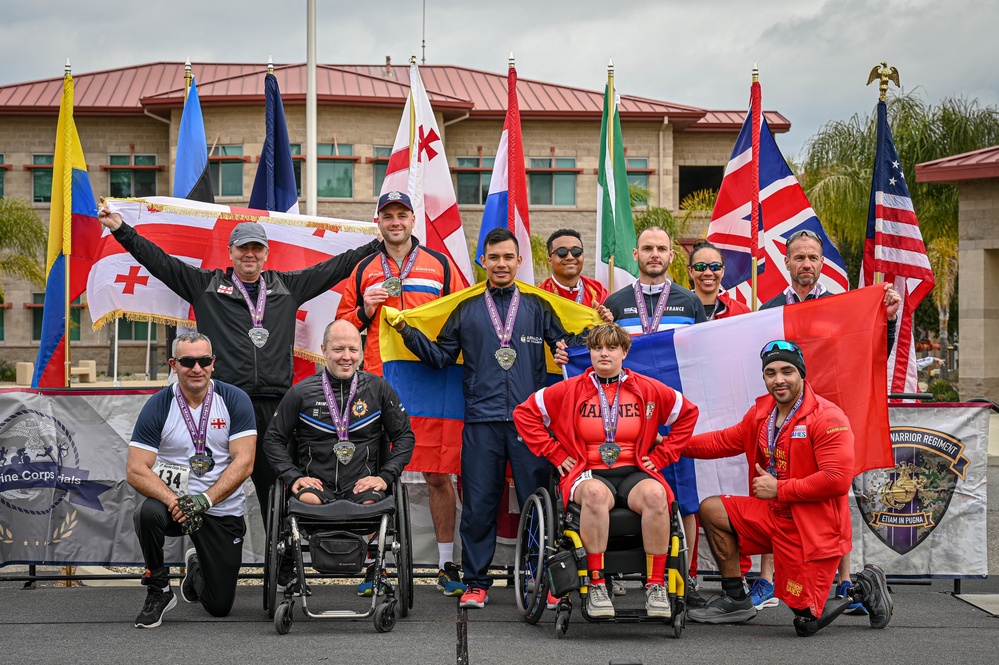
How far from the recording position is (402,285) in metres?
7.06

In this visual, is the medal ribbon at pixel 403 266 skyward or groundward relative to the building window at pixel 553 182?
groundward

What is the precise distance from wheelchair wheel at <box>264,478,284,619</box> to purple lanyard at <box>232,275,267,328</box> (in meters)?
1.19

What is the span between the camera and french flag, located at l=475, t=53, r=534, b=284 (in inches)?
334

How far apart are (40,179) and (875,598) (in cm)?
3460

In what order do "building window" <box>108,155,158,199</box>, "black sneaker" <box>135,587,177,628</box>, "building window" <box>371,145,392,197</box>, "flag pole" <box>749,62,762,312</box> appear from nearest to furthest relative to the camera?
"black sneaker" <box>135,587,177,628</box>
"flag pole" <box>749,62,762,312</box>
"building window" <box>371,145,392,197</box>
"building window" <box>108,155,158,199</box>

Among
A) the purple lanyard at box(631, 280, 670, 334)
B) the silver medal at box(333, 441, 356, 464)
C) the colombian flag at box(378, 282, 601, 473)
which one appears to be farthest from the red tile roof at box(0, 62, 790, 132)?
the silver medal at box(333, 441, 356, 464)

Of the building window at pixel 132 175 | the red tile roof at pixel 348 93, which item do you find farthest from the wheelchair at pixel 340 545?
the building window at pixel 132 175

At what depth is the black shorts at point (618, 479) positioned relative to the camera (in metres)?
5.65

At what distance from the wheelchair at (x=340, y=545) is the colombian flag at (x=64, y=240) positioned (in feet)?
9.67

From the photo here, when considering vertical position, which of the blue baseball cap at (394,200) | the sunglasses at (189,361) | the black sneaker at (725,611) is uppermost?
the blue baseball cap at (394,200)

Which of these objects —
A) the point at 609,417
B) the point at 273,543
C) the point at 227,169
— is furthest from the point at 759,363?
the point at 227,169

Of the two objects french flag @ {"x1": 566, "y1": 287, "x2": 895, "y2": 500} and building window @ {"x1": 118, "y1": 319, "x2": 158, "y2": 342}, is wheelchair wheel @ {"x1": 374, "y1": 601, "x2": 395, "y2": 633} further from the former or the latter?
building window @ {"x1": 118, "y1": 319, "x2": 158, "y2": 342}

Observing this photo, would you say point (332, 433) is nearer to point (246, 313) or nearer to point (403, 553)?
point (403, 553)

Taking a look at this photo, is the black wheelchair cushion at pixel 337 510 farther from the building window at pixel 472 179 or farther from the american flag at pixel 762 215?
the building window at pixel 472 179
